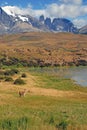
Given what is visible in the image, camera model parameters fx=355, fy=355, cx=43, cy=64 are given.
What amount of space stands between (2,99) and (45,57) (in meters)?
136

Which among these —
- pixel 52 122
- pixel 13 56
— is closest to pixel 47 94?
pixel 52 122

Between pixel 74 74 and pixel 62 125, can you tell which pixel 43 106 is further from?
pixel 74 74

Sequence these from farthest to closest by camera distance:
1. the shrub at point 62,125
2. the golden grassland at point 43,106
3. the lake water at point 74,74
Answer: the lake water at point 74,74, the golden grassland at point 43,106, the shrub at point 62,125

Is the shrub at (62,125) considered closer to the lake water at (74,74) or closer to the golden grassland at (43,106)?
the golden grassland at (43,106)

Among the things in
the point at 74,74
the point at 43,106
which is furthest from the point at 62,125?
the point at 74,74

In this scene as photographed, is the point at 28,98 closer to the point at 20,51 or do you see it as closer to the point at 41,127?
the point at 41,127

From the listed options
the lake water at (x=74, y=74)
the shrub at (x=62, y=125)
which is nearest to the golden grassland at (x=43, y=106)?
the shrub at (x=62, y=125)

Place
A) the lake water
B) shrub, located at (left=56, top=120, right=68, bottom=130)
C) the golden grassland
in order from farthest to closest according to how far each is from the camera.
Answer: the lake water < the golden grassland < shrub, located at (left=56, top=120, right=68, bottom=130)

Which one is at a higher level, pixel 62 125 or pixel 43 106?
pixel 62 125

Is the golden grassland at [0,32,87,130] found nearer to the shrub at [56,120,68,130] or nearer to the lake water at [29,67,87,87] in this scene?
the shrub at [56,120,68,130]

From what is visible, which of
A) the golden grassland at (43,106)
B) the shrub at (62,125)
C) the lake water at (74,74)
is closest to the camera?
the shrub at (62,125)

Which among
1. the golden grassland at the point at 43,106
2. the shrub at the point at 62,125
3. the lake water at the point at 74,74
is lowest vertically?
the lake water at the point at 74,74

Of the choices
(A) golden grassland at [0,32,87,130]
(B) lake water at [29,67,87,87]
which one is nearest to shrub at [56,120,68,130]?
(A) golden grassland at [0,32,87,130]

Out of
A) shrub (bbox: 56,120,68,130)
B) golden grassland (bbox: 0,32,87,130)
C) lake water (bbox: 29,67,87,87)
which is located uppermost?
shrub (bbox: 56,120,68,130)
